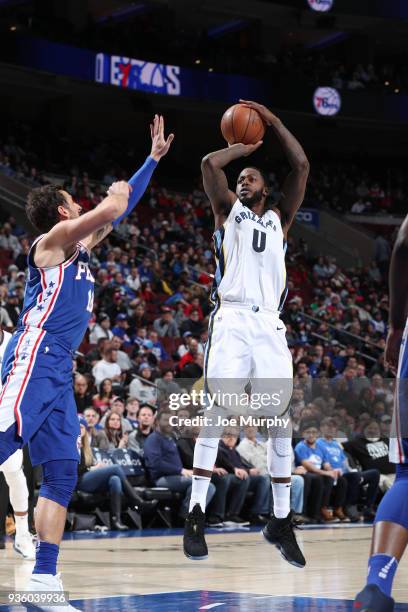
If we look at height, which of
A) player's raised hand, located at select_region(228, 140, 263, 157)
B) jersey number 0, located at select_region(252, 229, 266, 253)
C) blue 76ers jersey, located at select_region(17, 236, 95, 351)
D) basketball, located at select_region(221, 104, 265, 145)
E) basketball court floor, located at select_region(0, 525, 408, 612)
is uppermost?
basketball, located at select_region(221, 104, 265, 145)

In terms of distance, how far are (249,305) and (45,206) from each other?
1570 millimetres

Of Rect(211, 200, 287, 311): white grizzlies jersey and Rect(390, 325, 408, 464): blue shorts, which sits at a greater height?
Rect(211, 200, 287, 311): white grizzlies jersey

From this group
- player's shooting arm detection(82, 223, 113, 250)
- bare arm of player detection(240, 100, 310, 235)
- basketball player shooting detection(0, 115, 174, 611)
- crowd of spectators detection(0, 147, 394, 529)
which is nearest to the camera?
basketball player shooting detection(0, 115, 174, 611)

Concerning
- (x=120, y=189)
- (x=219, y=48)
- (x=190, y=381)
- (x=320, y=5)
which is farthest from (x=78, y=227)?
(x=219, y=48)

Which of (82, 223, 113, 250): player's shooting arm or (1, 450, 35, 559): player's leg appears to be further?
(1, 450, 35, 559): player's leg

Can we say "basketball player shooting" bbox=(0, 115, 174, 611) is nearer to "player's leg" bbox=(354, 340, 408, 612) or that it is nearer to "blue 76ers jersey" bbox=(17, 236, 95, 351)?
"blue 76ers jersey" bbox=(17, 236, 95, 351)

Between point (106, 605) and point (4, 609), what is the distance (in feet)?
1.93

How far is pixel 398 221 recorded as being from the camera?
1228 inches

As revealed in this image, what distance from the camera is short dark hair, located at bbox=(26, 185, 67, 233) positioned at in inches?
215

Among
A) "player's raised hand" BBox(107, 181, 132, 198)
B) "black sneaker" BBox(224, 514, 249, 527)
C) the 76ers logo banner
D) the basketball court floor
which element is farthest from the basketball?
the 76ers logo banner

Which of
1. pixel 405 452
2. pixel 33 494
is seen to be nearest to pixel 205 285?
pixel 33 494

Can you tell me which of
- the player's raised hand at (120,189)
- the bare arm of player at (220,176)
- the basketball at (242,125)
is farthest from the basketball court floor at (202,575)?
the basketball at (242,125)

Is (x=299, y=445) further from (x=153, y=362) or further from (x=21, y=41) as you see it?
(x=21, y=41)

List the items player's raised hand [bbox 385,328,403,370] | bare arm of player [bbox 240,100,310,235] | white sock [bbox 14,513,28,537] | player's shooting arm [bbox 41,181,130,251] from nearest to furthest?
1. player's raised hand [bbox 385,328,403,370]
2. player's shooting arm [bbox 41,181,130,251]
3. bare arm of player [bbox 240,100,310,235]
4. white sock [bbox 14,513,28,537]
